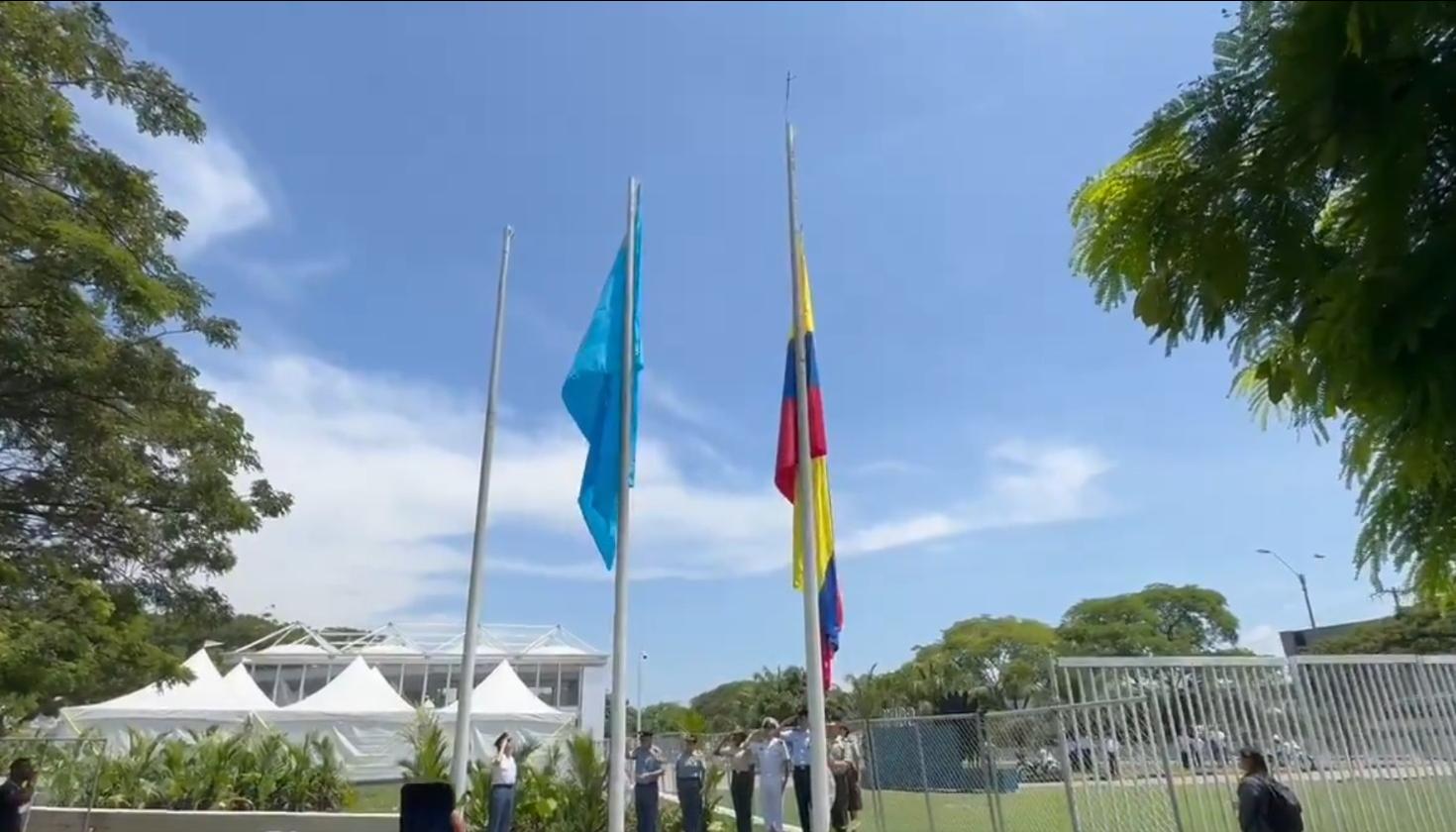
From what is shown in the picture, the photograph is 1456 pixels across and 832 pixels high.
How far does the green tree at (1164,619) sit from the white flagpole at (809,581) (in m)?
62.2

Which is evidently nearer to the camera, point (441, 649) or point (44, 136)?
point (44, 136)

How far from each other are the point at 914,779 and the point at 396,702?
18.8 metres

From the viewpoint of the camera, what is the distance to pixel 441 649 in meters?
39.6

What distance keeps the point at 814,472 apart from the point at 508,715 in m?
20.6

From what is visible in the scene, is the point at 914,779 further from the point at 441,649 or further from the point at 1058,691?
the point at 441,649

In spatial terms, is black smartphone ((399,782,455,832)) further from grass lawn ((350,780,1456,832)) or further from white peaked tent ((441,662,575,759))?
white peaked tent ((441,662,575,759))

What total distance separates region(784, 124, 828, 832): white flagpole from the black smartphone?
3383 mm

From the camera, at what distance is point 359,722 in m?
27.4

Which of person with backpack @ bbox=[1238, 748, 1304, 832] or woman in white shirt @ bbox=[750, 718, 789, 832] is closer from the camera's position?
person with backpack @ bbox=[1238, 748, 1304, 832]

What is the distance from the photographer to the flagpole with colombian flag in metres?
9.57

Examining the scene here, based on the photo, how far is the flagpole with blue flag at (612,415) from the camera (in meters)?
10.4

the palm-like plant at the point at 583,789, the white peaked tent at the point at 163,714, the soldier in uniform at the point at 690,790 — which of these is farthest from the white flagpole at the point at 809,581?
the white peaked tent at the point at 163,714

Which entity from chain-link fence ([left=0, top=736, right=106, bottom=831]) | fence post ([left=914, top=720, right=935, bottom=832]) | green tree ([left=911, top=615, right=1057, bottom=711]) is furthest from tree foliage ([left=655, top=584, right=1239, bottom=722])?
chain-link fence ([left=0, top=736, right=106, bottom=831])

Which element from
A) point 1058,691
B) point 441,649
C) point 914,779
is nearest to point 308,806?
point 914,779
